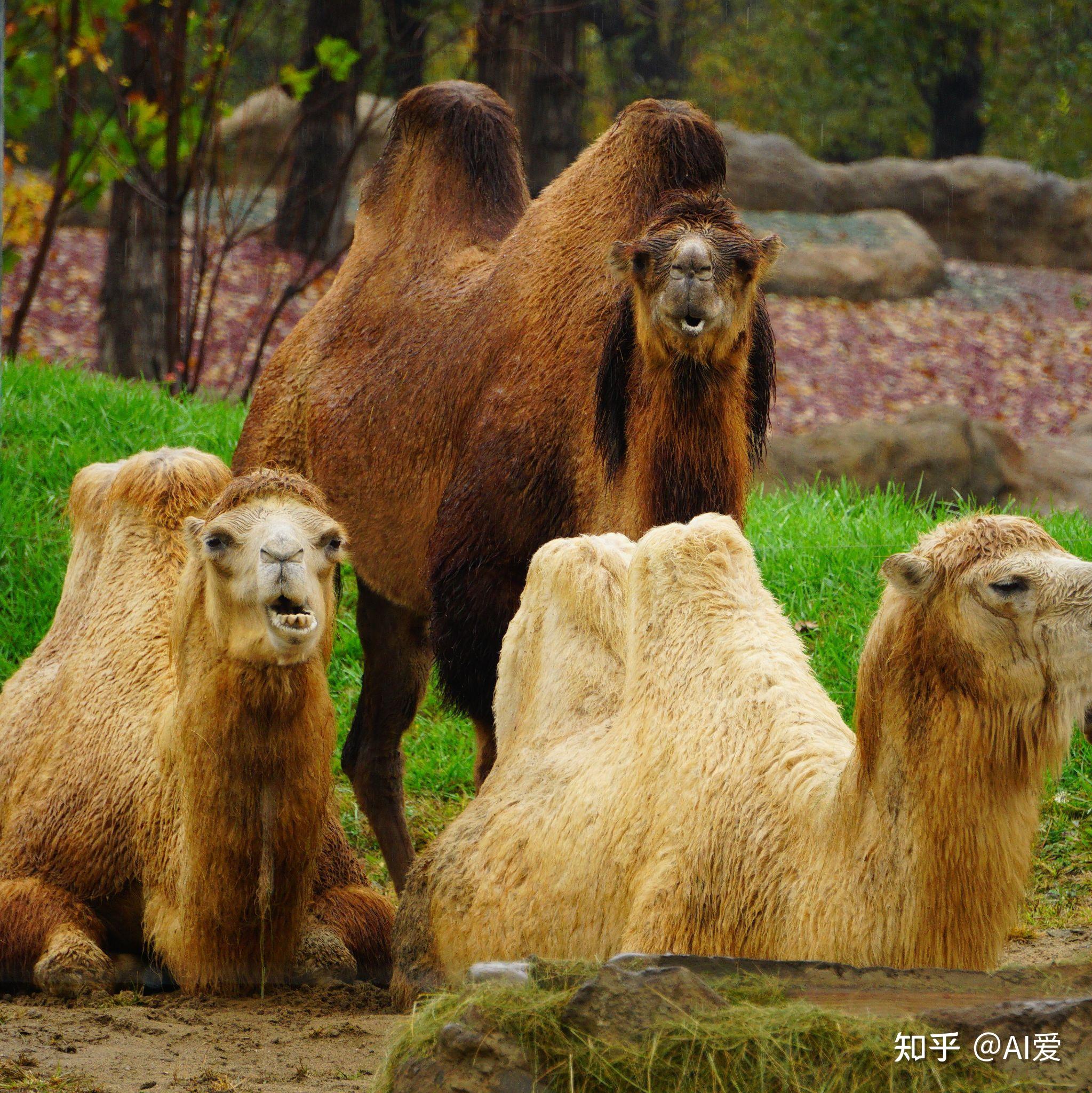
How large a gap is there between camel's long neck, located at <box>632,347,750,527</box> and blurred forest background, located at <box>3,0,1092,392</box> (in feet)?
22.4

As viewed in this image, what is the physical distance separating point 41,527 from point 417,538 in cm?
302

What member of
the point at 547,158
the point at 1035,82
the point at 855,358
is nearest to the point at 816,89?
the point at 1035,82

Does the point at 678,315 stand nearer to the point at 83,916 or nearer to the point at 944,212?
the point at 83,916

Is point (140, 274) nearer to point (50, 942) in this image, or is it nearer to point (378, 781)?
point (378, 781)

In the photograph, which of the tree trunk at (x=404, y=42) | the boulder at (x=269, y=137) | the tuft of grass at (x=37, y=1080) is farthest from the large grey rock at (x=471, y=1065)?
the boulder at (x=269, y=137)

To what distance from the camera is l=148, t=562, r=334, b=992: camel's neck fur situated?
426 cm

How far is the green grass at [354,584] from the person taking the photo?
6242 mm

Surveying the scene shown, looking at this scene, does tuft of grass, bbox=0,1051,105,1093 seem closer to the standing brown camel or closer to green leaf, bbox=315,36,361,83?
the standing brown camel

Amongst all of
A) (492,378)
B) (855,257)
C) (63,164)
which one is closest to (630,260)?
(492,378)

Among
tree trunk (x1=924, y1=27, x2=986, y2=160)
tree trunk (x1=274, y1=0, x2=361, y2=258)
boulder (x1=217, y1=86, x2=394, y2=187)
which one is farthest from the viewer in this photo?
tree trunk (x1=924, y1=27, x2=986, y2=160)

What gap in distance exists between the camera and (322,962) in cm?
463

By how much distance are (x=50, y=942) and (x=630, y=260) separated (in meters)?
2.45

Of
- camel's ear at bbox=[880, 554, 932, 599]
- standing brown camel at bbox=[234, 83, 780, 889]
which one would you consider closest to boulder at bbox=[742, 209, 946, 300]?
standing brown camel at bbox=[234, 83, 780, 889]

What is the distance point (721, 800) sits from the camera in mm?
3381
